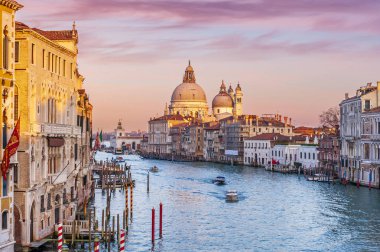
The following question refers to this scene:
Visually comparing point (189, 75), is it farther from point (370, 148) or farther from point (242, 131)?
point (370, 148)

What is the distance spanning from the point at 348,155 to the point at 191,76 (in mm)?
91295

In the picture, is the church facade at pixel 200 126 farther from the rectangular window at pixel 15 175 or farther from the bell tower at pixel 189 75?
the rectangular window at pixel 15 175

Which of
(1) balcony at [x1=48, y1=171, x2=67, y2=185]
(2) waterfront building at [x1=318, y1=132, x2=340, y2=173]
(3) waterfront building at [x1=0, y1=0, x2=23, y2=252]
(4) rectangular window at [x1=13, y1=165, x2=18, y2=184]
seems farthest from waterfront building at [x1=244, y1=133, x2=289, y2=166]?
(3) waterfront building at [x1=0, y1=0, x2=23, y2=252]

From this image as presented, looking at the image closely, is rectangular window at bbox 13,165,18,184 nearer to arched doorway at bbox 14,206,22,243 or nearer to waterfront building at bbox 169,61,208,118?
arched doorway at bbox 14,206,22,243


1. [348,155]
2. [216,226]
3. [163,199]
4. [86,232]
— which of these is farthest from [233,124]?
[86,232]

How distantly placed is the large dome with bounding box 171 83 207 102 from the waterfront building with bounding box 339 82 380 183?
8481 cm

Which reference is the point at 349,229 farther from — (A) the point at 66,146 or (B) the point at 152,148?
(B) the point at 152,148

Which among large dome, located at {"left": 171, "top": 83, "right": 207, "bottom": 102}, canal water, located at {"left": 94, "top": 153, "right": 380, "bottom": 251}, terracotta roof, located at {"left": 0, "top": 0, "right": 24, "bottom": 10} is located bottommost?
canal water, located at {"left": 94, "top": 153, "right": 380, "bottom": 251}

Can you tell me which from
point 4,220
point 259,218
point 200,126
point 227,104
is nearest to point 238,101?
point 227,104

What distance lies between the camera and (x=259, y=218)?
28250 millimetres

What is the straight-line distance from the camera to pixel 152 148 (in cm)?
13125

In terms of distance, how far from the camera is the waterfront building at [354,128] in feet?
143

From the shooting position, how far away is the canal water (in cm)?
2216

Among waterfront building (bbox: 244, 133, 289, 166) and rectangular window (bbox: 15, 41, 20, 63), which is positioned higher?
rectangular window (bbox: 15, 41, 20, 63)
